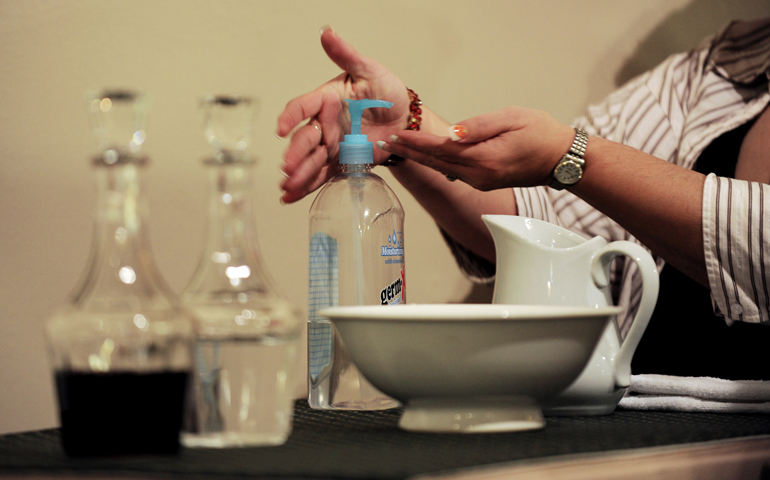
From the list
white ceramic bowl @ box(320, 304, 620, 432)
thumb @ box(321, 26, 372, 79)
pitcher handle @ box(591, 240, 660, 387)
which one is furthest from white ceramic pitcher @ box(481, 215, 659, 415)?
thumb @ box(321, 26, 372, 79)

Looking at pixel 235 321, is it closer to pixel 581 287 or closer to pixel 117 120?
pixel 117 120

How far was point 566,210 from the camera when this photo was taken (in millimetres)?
1134

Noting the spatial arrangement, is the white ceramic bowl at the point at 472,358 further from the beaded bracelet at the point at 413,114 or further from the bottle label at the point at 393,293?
the beaded bracelet at the point at 413,114

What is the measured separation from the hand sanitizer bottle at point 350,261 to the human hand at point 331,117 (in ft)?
0.14

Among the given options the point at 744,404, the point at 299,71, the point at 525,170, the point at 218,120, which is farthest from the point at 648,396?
the point at 299,71

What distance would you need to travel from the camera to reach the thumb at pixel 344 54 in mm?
741

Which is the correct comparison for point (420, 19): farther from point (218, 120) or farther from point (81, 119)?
point (218, 120)

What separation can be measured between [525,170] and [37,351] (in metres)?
0.59

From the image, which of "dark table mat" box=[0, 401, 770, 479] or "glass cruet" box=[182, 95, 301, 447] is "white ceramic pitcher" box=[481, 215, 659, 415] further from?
"glass cruet" box=[182, 95, 301, 447]

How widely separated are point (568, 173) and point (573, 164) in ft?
0.04

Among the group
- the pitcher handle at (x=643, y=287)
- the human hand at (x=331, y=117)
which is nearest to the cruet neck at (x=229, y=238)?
the human hand at (x=331, y=117)

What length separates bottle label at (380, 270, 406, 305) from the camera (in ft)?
2.17

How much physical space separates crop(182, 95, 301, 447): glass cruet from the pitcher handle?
11.8 inches

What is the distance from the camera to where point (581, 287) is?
62 centimetres
